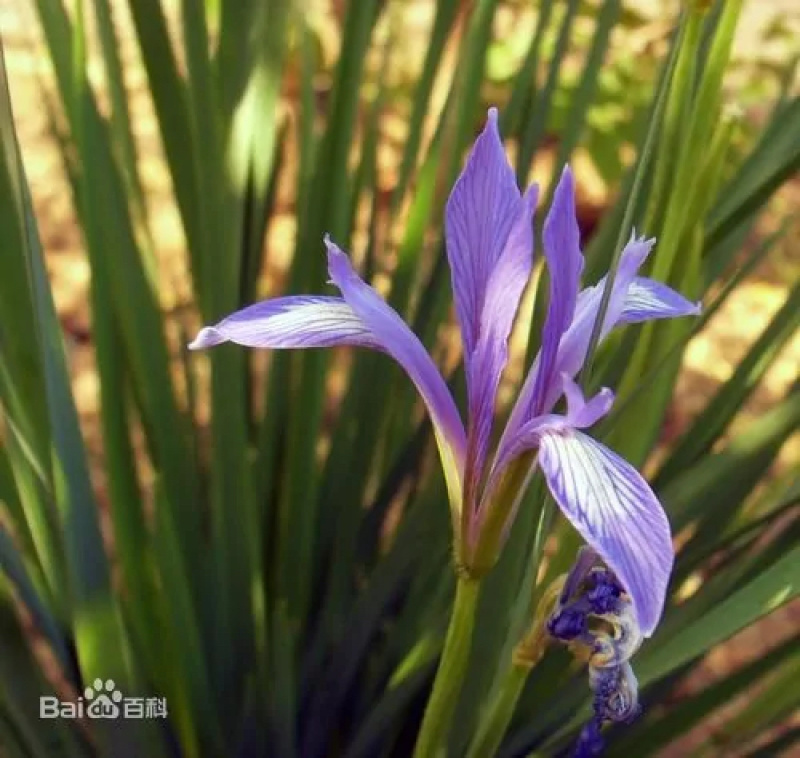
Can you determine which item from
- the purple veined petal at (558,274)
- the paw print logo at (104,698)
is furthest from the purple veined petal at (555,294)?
the paw print logo at (104,698)

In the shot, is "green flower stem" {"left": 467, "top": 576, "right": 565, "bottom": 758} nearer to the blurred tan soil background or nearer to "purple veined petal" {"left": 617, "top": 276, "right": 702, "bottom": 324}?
"purple veined petal" {"left": 617, "top": 276, "right": 702, "bottom": 324}

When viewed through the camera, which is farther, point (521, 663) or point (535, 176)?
Answer: point (535, 176)

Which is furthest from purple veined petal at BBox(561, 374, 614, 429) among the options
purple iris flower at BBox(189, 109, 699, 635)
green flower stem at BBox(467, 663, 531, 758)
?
green flower stem at BBox(467, 663, 531, 758)

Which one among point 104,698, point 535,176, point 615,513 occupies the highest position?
point 615,513

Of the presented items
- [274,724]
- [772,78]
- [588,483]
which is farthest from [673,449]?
[772,78]

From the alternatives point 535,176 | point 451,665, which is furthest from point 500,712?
point 535,176

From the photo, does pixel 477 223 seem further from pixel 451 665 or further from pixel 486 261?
pixel 451 665
